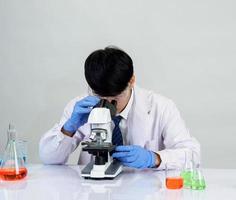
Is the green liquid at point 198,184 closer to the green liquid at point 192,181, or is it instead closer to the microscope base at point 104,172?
the green liquid at point 192,181

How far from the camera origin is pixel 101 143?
1846mm

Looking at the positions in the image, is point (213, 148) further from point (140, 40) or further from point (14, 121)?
point (14, 121)

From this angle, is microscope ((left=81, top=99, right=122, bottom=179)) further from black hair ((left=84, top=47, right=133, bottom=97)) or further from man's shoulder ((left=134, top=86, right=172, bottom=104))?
man's shoulder ((left=134, top=86, right=172, bottom=104))

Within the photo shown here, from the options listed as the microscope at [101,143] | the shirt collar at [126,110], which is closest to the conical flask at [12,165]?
the microscope at [101,143]

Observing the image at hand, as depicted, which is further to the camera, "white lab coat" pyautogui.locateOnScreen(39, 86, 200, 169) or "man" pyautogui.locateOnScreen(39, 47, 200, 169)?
"white lab coat" pyautogui.locateOnScreen(39, 86, 200, 169)

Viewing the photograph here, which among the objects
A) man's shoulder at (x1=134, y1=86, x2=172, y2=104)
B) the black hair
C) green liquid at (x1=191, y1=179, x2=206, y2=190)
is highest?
the black hair

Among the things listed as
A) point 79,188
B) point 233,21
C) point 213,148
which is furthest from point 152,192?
point 233,21

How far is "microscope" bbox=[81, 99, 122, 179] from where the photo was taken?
1820 mm

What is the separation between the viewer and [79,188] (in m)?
1.78

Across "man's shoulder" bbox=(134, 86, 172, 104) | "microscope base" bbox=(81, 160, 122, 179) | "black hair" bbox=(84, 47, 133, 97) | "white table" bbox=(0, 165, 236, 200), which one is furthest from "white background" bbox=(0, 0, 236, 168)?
"microscope base" bbox=(81, 160, 122, 179)

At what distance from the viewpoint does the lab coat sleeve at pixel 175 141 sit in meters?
2.12

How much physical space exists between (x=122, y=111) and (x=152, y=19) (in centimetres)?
118

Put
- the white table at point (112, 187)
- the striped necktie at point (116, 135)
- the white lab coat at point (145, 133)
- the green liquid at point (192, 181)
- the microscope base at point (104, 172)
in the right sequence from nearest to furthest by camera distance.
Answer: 1. the white table at point (112, 187)
2. the green liquid at point (192, 181)
3. the microscope base at point (104, 172)
4. the striped necktie at point (116, 135)
5. the white lab coat at point (145, 133)

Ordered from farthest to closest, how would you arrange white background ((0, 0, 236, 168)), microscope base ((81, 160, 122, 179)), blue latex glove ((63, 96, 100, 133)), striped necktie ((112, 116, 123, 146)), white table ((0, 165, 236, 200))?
white background ((0, 0, 236, 168))
striped necktie ((112, 116, 123, 146))
blue latex glove ((63, 96, 100, 133))
microscope base ((81, 160, 122, 179))
white table ((0, 165, 236, 200))
